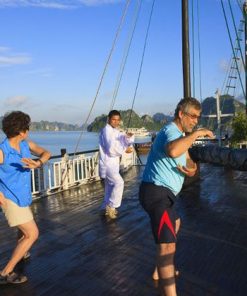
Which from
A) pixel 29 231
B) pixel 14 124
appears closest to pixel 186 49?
pixel 14 124

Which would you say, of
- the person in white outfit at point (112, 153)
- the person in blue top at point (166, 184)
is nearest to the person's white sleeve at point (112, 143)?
the person in white outfit at point (112, 153)

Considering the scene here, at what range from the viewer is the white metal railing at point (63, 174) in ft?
31.8

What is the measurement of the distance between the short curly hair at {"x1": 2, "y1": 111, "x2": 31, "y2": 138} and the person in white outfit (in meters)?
2.72

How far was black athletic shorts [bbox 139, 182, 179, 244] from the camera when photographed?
124 inches

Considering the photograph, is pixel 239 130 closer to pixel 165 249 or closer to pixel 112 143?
pixel 112 143

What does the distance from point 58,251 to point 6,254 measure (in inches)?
24.6

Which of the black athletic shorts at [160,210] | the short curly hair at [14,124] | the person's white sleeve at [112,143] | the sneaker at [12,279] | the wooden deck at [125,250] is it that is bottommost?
the wooden deck at [125,250]

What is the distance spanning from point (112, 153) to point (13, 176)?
2903 millimetres

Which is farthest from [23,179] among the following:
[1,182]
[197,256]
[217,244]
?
[217,244]

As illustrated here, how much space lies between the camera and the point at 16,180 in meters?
3.93

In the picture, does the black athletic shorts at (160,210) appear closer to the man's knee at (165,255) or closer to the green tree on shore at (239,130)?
the man's knee at (165,255)

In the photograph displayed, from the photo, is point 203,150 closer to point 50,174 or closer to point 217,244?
point 217,244

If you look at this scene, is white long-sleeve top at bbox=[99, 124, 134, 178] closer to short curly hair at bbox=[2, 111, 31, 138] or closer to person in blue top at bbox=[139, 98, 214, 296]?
short curly hair at bbox=[2, 111, 31, 138]

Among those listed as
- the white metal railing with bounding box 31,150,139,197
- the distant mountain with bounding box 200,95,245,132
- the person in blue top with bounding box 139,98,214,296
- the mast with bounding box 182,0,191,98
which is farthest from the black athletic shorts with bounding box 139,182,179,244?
the distant mountain with bounding box 200,95,245,132
